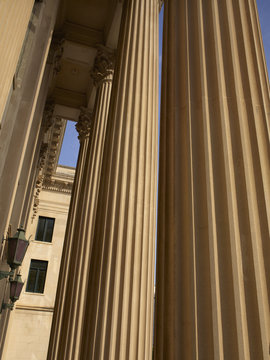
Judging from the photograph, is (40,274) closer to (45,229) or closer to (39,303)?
(39,303)

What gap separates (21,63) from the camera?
17656mm

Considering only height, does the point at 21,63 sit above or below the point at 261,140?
above

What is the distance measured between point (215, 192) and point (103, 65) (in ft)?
86.3

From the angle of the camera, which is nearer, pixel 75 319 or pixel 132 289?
pixel 132 289

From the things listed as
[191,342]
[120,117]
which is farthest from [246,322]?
[120,117]

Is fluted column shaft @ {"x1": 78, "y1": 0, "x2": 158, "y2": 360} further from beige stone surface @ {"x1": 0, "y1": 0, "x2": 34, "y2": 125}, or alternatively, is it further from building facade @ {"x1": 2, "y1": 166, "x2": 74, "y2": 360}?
building facade @ {"x1": 2, "y1": 166, "x2": 74, "y2": 360}

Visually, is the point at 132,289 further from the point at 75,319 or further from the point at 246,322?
the point at 75,319

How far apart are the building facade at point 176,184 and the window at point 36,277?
40.6 m

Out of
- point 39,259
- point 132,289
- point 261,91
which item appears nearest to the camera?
point 261,91

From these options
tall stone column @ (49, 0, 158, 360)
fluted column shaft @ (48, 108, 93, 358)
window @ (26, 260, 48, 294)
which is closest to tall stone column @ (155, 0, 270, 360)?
tall stone column @ (49, 0, 158, 360)

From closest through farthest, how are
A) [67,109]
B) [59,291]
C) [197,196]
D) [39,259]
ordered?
[197,196] < [59,291] < [67,109] < [39,259]

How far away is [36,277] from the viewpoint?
5916cm

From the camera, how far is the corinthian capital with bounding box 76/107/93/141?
37.8 m

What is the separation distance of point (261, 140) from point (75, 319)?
17302 mm
